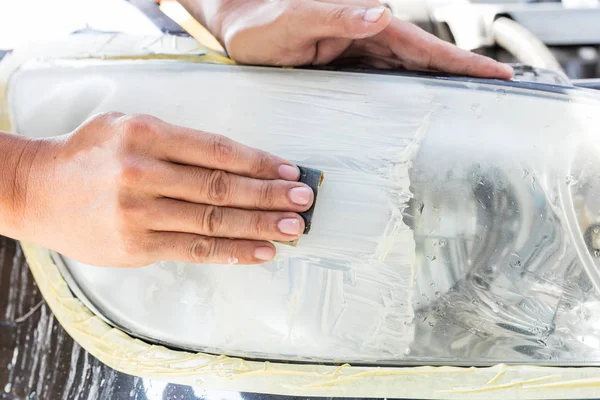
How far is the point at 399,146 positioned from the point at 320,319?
26cm

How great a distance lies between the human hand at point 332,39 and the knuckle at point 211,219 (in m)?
0.27

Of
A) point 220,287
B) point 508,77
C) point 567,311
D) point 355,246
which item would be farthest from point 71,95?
point 567,311

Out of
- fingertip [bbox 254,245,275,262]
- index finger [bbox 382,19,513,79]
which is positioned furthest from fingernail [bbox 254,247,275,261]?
index finger [bbox 382,19,513,79]

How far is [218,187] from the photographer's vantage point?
1.82 ft

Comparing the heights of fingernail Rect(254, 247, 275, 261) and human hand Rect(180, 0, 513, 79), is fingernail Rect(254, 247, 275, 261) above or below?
below

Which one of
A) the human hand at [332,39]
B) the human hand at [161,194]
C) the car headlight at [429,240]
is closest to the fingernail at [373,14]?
the human hand at [332,39]

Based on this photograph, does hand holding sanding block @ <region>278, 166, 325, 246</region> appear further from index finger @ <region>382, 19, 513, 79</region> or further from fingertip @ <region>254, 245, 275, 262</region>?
index finger @ <region>382, 19, 513, 79</region>

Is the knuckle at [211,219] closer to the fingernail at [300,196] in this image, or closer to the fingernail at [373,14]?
the fingernail at [300,196]

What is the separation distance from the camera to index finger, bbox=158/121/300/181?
56cm

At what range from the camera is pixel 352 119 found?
2.15ft

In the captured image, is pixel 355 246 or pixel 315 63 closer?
pixel 355 246

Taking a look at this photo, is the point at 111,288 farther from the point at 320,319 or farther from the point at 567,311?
the point at 567,311

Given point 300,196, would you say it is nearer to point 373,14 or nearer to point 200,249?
point 200,249

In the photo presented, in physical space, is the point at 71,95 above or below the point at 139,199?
above
